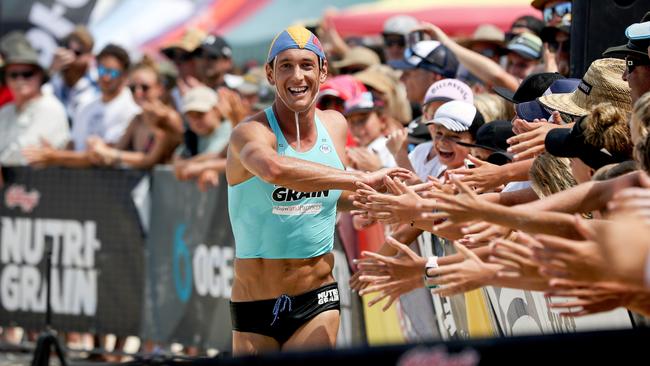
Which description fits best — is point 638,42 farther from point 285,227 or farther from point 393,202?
point 285,227

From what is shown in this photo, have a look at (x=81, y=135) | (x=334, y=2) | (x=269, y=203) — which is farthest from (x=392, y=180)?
(x=334, y=2)

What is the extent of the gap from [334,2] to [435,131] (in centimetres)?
1449

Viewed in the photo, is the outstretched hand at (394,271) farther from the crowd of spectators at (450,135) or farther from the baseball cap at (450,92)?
the baseball cap at (450,92)

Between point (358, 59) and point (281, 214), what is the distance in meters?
4.90

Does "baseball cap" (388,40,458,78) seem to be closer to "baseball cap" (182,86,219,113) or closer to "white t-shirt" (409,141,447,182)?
"white t-shirt" (409,141,447,182)

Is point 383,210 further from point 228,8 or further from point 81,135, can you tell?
point 228,8

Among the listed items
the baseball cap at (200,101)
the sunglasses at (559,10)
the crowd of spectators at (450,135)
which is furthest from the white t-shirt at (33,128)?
the sunglasses at (559,10)

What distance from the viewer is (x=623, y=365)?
10.9 feet

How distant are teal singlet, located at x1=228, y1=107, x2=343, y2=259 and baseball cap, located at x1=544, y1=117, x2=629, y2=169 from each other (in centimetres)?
175

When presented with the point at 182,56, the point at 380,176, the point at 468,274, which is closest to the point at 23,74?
the point at 182,56

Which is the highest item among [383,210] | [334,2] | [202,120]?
[334,2]

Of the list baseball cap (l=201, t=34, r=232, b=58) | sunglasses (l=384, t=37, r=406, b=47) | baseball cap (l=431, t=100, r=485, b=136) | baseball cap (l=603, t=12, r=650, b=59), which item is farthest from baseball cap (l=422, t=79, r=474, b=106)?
baseball cap (l=201, t=34, r=232, b=58)

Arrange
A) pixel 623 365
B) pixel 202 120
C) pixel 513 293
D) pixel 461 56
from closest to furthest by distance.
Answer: pixel 623 365
pixel 513 293
pixel 461 56
pixel 202 120

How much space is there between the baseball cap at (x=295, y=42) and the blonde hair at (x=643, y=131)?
8.06 feet
